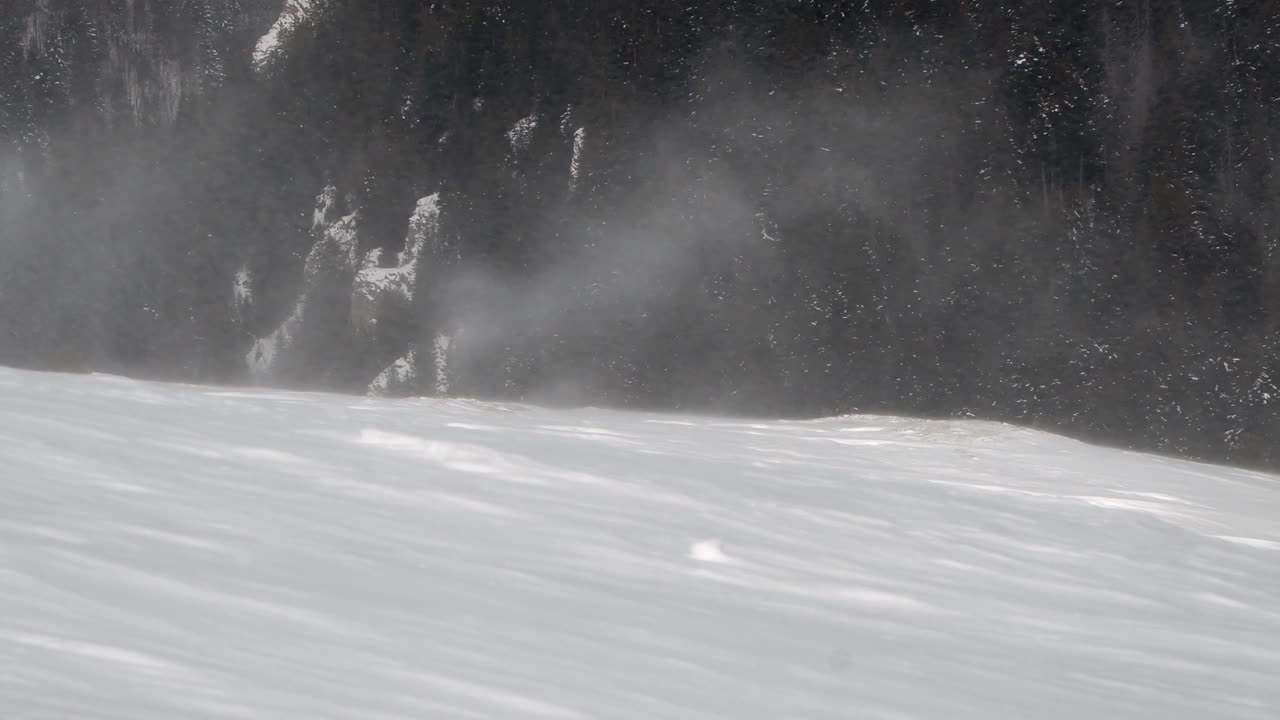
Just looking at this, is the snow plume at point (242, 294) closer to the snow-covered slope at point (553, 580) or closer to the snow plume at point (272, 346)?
the snow plume at point (272, 346)

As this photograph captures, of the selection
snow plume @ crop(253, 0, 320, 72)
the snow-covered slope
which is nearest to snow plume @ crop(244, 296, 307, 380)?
snow plume @ crop(253, 0, 320, 72)

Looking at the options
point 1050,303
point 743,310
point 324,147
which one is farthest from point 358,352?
point 1050,303

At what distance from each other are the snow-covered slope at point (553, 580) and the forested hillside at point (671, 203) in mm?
1413

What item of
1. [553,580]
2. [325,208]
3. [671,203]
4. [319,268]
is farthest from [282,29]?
[553,580]

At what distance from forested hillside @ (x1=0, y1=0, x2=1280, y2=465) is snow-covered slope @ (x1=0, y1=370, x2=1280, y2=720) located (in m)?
1.41

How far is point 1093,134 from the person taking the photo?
9.37 ft

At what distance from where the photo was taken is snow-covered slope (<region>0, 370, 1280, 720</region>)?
0.58 metres

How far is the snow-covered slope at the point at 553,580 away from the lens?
0.58m

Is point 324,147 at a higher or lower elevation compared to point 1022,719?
higher

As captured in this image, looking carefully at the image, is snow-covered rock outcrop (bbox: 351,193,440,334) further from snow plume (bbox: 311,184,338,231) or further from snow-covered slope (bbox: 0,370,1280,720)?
snow-covered slope (bbox: 0,370,1280,720)

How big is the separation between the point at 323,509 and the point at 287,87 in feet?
9.11

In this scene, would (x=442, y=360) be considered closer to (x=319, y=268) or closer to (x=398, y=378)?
(x=398, y=378)

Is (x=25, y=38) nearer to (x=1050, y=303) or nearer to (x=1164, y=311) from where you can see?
(x=1050, y=303)

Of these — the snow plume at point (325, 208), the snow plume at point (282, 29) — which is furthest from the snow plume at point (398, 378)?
the snow plume at point (282, 29)
